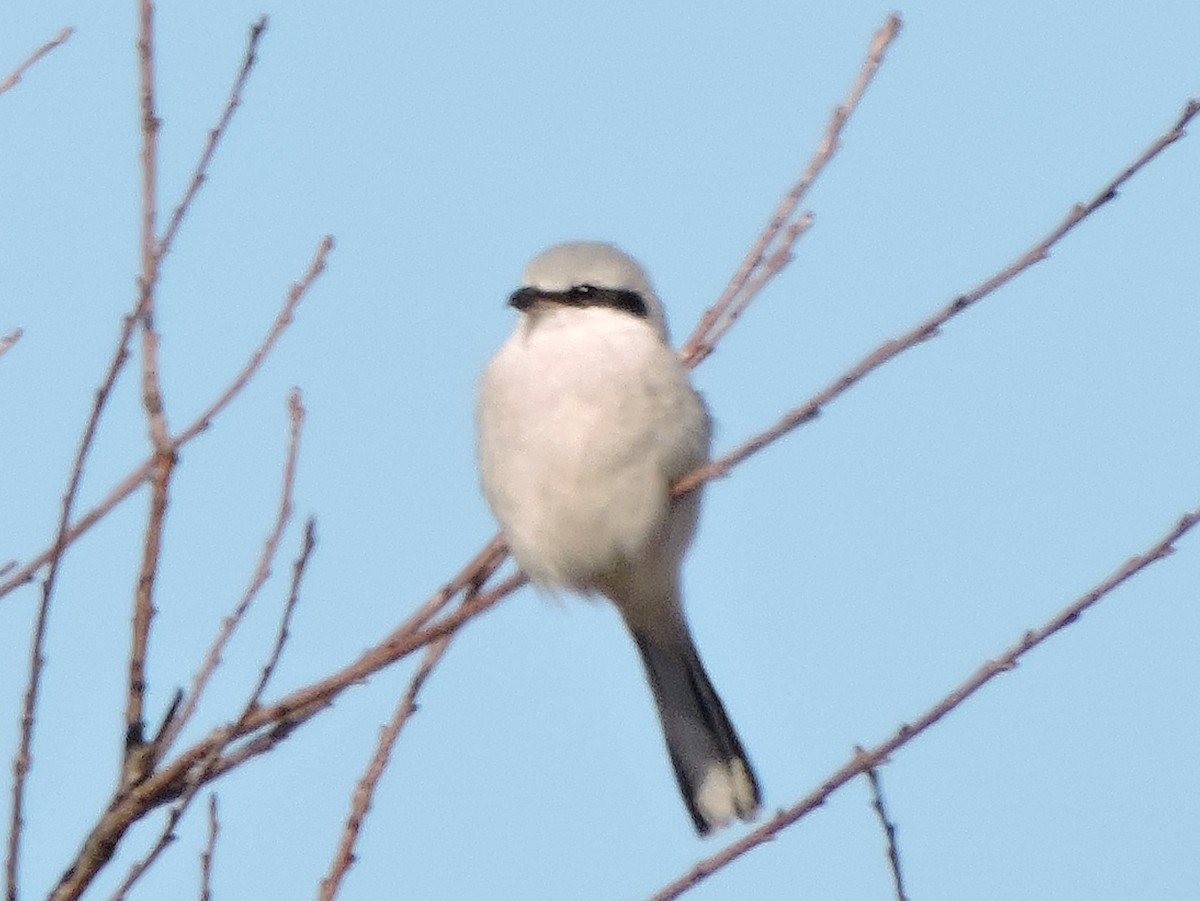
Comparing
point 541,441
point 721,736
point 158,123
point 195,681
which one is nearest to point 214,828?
point 195,681

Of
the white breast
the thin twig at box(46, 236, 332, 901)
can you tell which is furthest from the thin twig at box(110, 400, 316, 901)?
the white breast

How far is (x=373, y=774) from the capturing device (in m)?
2.06

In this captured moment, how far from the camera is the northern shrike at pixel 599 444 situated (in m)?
3.14

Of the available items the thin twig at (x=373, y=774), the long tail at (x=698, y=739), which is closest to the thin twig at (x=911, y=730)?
the thin twig at (x=373, y=774)

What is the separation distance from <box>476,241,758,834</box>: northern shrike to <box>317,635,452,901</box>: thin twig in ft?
2.45

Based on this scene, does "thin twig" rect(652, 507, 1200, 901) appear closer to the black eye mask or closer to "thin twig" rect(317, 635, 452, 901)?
"thin twig" rect(317, 635, 452, 901)

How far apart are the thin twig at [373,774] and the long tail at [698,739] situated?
137 cm

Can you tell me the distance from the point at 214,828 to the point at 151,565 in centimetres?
32

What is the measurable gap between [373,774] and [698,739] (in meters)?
1.61

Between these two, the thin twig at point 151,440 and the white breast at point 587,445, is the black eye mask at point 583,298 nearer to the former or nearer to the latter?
the white breast at point 587,445

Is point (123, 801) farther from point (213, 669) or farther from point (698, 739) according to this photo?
point (698, 739)

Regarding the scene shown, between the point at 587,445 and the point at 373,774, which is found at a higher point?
the point at 587,445

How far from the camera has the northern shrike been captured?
314 cm

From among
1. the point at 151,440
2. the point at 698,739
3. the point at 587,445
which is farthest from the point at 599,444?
the point at 151,440
